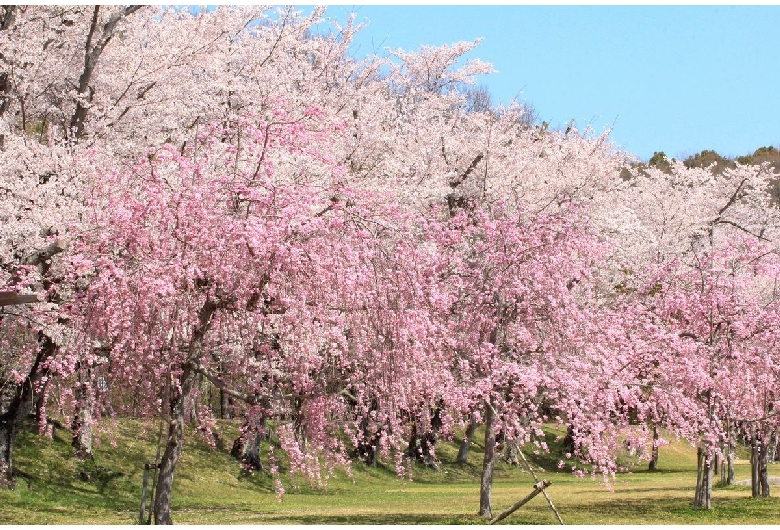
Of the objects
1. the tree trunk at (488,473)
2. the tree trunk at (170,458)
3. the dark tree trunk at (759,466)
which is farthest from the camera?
the dark tree trunk at (759,466)

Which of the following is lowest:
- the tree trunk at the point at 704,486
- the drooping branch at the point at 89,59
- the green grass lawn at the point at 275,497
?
the green grass lawn at the point at 275,497

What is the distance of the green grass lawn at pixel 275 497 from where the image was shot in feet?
60.4

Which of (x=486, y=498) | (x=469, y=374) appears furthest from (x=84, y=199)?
(x=486, y=498)

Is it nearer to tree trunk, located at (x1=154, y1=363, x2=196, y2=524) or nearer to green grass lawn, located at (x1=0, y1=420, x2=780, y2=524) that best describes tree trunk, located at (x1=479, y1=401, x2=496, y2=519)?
green grass lawn, located at (x1=0, y1=420, x2=780, y2=524)

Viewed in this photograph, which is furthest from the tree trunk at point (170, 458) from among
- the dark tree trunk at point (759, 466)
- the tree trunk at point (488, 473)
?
the dark tree trunk at point (759, 466)

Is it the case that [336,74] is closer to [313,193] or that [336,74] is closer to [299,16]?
[299,16]

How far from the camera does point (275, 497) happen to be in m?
25.9

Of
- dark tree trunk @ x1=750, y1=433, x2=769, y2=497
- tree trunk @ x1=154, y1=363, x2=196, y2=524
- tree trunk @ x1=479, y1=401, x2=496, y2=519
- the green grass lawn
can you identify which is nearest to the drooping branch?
the green grass lawn

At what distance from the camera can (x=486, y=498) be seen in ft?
61.9

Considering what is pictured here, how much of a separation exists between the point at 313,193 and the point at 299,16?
17662 millimetres

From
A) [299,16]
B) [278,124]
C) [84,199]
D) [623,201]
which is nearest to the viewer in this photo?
[278,124]

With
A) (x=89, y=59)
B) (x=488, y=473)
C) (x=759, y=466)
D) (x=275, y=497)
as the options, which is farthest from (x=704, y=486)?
(x=89, y=59)

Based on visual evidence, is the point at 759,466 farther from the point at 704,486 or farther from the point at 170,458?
the point at 170,458

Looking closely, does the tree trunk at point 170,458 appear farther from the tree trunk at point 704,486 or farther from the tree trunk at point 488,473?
the tree trunk at point 704,486
